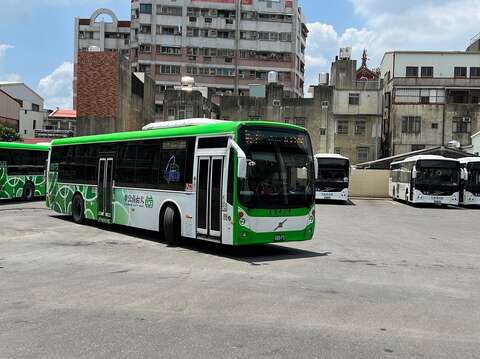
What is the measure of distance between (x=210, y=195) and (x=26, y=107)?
91.3 meters

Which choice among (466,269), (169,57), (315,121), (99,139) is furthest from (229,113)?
(466,269)

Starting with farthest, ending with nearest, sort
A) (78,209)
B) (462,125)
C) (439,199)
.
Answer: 1. (462,125)
2. (439,199)
3. (78,209)

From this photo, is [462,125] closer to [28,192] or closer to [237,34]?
[237,34]

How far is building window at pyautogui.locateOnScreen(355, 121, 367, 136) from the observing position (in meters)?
57.8

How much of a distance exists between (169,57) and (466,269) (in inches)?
3058

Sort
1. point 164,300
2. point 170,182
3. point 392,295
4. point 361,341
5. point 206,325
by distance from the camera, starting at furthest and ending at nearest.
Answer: point 170,182 < point 392,295 < point 164,300 < point 206,325 < point 361,341

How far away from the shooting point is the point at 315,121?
191 feet

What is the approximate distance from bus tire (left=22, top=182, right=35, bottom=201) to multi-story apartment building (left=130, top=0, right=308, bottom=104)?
55.2 meters

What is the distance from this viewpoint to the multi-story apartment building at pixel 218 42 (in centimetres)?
8469

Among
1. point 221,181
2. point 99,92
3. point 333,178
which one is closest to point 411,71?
point 333,178

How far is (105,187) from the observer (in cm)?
1747

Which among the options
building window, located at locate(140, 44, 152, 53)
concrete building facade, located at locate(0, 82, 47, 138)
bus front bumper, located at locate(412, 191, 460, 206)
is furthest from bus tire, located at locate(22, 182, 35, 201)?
concrete building facade, located at locate(0, 82, 47, 138)

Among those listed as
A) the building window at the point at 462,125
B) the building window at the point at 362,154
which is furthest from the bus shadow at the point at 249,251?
the building window at the point at 462,125

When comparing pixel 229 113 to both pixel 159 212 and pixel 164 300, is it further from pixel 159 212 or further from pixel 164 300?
pixel 164 300
